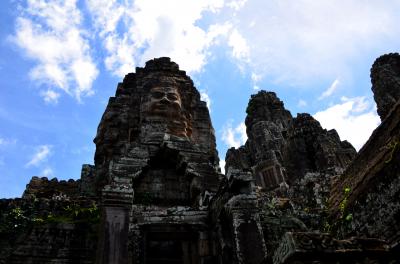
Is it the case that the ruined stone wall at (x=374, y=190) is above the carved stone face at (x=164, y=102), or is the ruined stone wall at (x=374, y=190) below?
below

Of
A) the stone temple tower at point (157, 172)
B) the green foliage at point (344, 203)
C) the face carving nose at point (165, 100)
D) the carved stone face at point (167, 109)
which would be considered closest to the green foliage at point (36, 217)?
the stone temple tower at point (157, 172)

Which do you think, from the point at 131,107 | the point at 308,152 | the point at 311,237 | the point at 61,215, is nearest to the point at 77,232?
the point at 61,215

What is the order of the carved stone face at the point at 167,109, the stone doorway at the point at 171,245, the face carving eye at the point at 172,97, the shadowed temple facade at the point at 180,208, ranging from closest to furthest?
1. the shadowed temple facade at the point at 180,208
2. the stone doorway at the point at 171,245
3. the carved stone face at the point at 167,109
4. the face carving eye at the point at 172,97

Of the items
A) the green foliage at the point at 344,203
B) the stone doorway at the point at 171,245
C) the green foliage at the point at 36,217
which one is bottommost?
the stone doorway at the point at 171,245

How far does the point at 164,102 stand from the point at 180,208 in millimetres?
4896

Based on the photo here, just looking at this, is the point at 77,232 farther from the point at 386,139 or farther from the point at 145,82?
the point at 386,139

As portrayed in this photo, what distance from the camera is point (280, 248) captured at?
4.24m

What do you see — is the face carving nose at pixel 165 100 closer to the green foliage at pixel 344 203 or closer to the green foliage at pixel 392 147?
the green foliage at pixel 344 203

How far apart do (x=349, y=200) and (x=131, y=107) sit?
31.9ft

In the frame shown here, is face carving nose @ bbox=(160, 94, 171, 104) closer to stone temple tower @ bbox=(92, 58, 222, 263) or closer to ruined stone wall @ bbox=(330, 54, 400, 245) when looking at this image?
stone temple tower @ bbox=(92, 58, 222, 263)

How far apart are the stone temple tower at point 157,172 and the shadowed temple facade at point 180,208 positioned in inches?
1.3

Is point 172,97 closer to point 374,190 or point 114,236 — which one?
point 114,236

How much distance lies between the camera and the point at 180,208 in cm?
1011

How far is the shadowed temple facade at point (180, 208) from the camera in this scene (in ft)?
26.4
